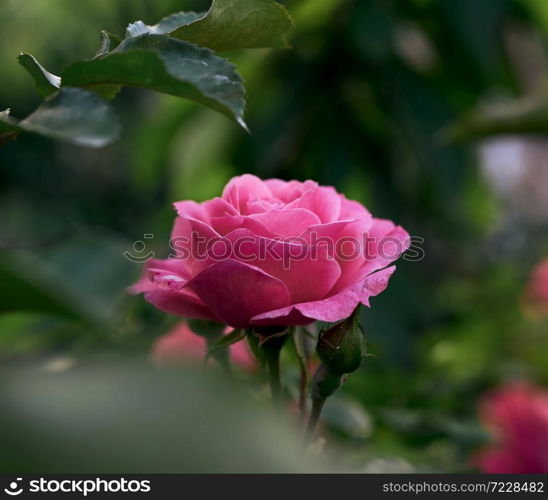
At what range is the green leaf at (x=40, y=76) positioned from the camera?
26 cm

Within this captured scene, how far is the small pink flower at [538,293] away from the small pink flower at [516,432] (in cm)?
39

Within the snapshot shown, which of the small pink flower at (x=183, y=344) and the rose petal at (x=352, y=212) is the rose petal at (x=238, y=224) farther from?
the small pink flower at (x=183, y=344)

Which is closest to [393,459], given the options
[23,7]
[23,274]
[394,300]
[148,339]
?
[148,339]

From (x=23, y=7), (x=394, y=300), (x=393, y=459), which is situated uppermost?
(x=23, y=7)

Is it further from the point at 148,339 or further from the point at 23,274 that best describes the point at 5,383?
the point at 148,339

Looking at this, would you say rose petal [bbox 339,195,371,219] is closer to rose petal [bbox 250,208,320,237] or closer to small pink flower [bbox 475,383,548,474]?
rose petal [bbox 250,208,320,237]

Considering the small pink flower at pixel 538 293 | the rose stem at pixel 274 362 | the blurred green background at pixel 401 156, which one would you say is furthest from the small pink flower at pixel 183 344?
the small pink flower at pixel 538 293

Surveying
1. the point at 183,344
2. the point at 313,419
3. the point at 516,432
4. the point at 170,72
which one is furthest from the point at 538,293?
the point at 170,72

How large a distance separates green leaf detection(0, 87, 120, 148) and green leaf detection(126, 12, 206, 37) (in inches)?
1.8

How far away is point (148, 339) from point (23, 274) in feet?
0.89

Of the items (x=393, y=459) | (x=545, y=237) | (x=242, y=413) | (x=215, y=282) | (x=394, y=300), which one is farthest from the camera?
(x=545, y=237)

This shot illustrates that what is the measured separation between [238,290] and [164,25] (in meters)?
0.11

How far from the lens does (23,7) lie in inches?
103

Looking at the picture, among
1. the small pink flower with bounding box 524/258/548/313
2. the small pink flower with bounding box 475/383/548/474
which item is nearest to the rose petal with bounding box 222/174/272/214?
the small pink flower with bounding box 475/383/548/474
